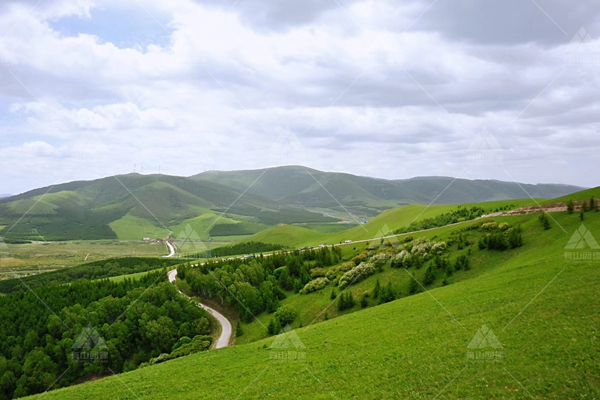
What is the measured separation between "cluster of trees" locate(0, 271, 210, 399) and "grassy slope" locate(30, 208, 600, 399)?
1157 inches

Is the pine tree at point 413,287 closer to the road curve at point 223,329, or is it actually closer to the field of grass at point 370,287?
the field of grass at point 370,287

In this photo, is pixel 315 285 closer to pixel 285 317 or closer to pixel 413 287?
pixel 285 317

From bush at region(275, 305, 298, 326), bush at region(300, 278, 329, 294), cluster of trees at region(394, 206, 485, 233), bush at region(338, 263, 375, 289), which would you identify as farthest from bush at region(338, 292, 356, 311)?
cluster of trees at region(394, 206, 485, 233)

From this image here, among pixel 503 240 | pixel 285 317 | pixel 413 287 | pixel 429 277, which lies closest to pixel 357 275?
pixel 413 287

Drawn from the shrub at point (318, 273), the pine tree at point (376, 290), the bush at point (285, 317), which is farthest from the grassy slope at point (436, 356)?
the shrub at point (318, 273)

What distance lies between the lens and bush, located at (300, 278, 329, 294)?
228 ft

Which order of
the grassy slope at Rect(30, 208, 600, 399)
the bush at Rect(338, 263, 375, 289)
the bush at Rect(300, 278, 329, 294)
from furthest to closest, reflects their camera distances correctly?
the bush at Rect(300, 278, 329, 294) < the bush at Rect(338, 263, 375, 289) < the grassy slope at Rect(30, 208, 600, 399)

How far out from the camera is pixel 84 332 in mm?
66500

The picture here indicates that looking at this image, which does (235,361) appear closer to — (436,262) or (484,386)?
(484,386)

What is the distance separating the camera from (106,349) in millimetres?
63531

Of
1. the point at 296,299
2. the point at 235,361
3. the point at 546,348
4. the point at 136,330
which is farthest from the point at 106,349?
the point at 546,348

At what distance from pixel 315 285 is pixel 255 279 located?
1941cm

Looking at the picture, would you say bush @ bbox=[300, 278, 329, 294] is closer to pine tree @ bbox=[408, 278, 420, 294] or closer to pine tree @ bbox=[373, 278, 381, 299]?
pine tree @ bbox=[373, 278, 381, 299]

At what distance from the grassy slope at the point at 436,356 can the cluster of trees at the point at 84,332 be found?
29387mm
